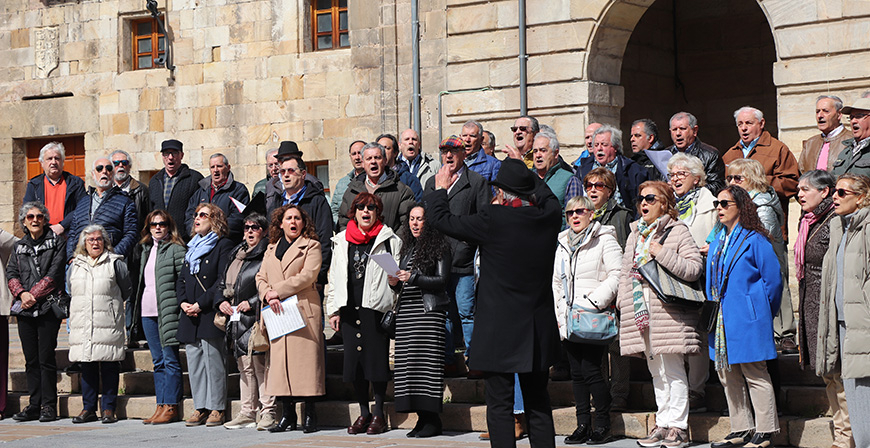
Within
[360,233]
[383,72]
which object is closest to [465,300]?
[360,233]

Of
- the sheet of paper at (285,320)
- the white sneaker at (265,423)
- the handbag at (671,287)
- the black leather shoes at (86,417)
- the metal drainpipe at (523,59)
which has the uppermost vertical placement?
the metal drainpipe at (523,59)

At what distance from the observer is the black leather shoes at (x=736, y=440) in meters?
8.20

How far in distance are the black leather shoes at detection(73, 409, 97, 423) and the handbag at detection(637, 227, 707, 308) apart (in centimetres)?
532

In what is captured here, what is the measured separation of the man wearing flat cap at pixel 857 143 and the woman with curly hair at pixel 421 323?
301 cm

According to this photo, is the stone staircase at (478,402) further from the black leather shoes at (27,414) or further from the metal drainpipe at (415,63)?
the metal drainpipe at (415,63)

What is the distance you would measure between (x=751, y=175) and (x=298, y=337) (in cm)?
373

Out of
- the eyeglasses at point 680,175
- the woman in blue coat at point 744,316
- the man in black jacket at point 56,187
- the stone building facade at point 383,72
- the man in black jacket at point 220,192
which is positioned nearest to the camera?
the woman in blue coat at point 744,316

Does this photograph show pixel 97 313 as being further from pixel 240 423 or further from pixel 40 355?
pixel 240 423

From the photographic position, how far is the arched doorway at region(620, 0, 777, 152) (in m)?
16.7

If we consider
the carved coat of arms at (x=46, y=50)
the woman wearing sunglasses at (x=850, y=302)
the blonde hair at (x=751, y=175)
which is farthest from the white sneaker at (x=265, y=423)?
the carved coat of arms at (x=46, y=50)

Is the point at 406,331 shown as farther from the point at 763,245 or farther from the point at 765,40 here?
the point at 765,40

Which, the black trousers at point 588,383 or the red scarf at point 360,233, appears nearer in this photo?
the black trousers at point 588,383

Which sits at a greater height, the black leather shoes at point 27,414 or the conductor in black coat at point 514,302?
the conductor in black coat at point 514,302

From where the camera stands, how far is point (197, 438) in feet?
31.6
